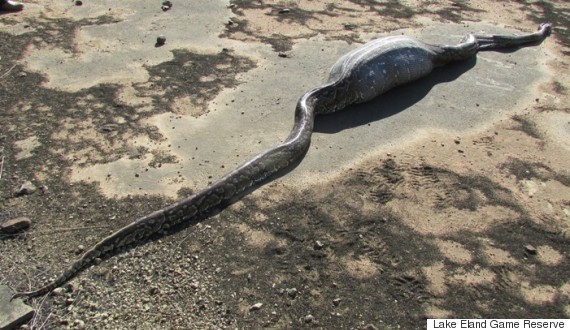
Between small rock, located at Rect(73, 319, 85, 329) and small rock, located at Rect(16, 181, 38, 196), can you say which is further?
small rock, located at Rect(16, 181, 38, 196)

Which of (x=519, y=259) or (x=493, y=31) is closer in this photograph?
(x=519, y=259)

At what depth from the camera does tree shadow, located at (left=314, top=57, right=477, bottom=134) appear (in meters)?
9.29

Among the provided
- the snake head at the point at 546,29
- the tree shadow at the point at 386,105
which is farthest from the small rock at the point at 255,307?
the snake head at the point at 546,29

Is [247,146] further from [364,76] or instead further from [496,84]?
[496,84]

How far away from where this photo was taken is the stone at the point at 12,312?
5.33m

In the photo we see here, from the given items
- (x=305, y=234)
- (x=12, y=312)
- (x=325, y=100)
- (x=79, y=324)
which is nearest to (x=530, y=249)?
(x=305, y=234)

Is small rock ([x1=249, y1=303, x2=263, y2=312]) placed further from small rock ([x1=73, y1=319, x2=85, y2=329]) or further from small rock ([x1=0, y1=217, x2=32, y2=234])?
small rock ([x1=0, y1=217, x2=32, y2=234])

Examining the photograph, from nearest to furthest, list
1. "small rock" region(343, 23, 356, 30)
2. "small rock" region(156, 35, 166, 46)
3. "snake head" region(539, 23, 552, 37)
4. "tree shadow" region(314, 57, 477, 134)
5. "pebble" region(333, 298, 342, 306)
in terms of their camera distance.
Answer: "pebble" region(333, 298, 342, 306) → "tree shadow" region(314, 57, 477, 134) → "small rock" region(156, 35, 166, 46) → "small rock" region(343, 23, 356, 30) → "snake head" region(539, 23, 552, 37)

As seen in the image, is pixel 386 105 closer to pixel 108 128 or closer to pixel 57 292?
pixel 108 128

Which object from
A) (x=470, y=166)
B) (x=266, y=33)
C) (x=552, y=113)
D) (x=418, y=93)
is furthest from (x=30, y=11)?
(x=552, y=113)

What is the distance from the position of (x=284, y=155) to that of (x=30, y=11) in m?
9.48

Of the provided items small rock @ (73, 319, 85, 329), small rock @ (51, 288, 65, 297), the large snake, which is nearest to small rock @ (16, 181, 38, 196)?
the large snake

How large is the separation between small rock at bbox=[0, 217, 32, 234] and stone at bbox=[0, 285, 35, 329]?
1.11 metres

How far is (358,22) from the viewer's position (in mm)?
13570
